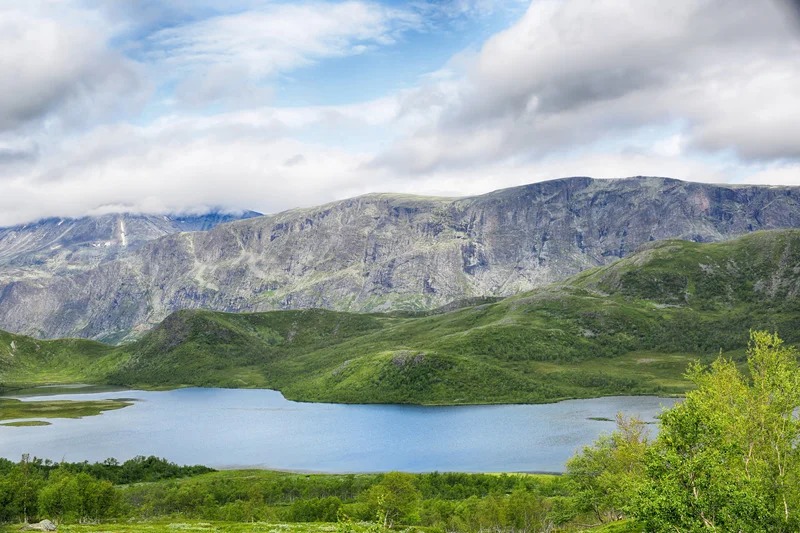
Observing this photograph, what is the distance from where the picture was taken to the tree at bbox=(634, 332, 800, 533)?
34.9 m

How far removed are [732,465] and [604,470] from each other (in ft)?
169

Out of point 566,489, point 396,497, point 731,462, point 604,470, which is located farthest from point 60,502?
point 731,462

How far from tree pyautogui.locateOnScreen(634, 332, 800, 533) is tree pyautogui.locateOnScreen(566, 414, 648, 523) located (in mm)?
33218

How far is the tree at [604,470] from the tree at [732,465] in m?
33.2

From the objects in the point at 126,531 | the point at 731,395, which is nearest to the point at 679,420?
the point at 731,395

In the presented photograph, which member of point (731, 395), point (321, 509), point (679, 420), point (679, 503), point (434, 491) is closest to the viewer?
point (679, 503)

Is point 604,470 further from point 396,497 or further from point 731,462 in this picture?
point 731,462

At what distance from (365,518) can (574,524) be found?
40946 millimetres

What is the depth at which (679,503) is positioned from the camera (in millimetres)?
34219

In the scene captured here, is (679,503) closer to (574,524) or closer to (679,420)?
(679,420)

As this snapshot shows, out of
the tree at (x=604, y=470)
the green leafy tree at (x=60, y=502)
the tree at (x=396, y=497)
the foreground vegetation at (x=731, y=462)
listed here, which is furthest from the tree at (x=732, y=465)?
the green leafy tree at (x=60, y=502)

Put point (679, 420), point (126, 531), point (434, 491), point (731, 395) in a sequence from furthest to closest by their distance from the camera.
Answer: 1. point (434, 491)
2. point (126, 531)
3. point (731, 395)
4. point (679, 420)

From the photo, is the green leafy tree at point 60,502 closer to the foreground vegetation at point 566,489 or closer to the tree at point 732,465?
the foreground vegetation at point 566,489

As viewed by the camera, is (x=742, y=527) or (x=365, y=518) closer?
(x=742, y=527)
